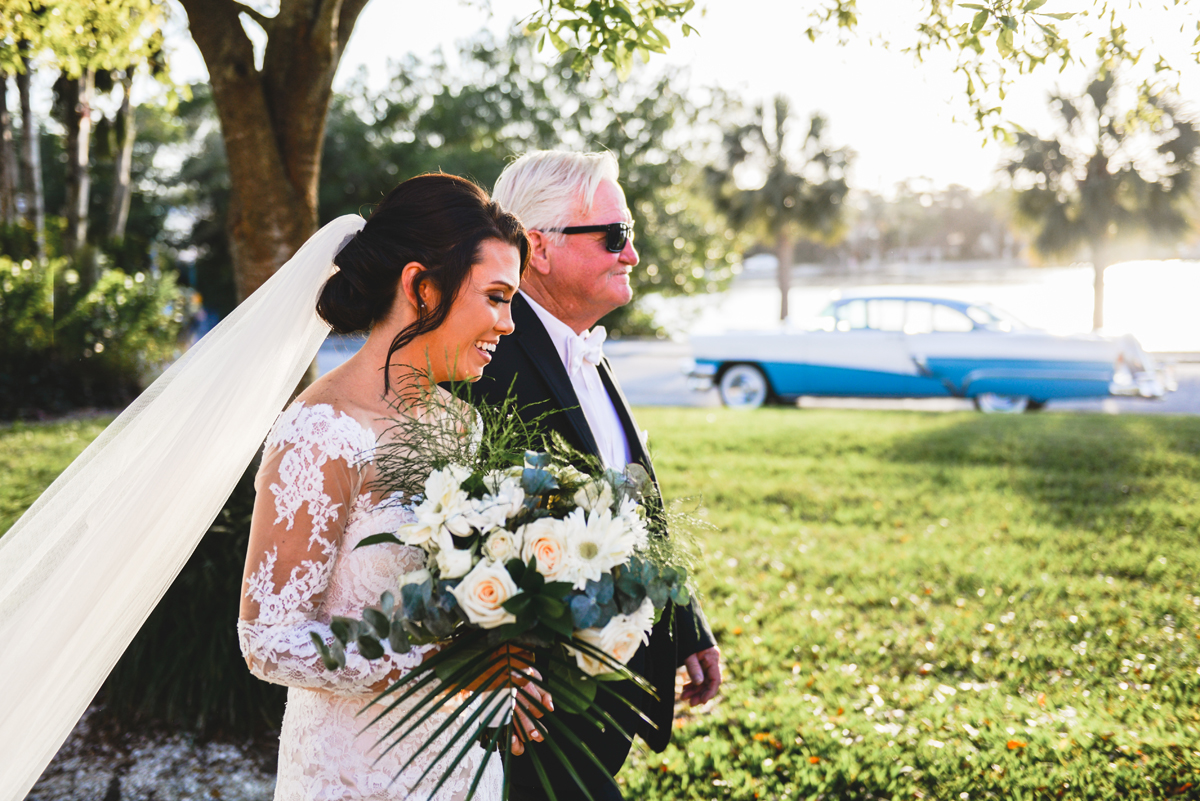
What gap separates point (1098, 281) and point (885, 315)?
15.9 metres

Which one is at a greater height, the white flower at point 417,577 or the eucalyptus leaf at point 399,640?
the white flower at point 417,577

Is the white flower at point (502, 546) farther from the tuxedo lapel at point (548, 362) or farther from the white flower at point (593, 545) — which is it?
the tuxedo lapel at point (548, 362)

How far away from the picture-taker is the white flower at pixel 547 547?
1.49 metres

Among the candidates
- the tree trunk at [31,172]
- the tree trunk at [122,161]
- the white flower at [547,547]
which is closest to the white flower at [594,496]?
the white flower at [547,547]

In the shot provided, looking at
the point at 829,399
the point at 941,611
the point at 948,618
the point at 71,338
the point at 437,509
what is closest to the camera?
the point at 437,509

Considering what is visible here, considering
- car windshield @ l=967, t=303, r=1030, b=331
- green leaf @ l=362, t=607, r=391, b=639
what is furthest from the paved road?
green leaf @ l=362, t=607, r=391, b=639

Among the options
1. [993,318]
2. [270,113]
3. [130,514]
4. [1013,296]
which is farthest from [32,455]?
[1013,296]

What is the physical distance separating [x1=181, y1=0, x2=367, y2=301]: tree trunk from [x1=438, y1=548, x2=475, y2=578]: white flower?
309 cm

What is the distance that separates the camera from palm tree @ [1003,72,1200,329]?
909 inches

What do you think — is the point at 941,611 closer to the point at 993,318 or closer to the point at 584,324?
the point at 584,324

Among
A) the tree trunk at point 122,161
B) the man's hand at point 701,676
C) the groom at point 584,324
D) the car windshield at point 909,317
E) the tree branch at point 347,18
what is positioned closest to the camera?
the groom at point 584,324

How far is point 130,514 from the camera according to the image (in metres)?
2.04

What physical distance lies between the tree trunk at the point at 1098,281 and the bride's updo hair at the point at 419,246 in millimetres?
26621

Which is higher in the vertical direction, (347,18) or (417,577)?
(347,18)
